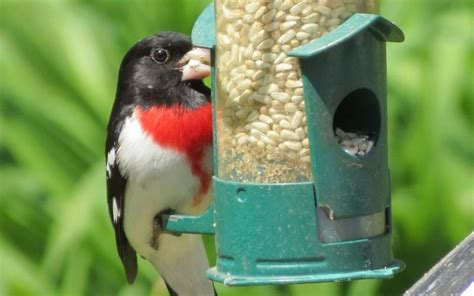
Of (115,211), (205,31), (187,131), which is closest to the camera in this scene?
(205,31)

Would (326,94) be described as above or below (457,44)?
above

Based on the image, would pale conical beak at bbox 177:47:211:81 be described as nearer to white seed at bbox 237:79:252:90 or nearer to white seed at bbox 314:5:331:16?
white seed at bbox 237:79:252:90

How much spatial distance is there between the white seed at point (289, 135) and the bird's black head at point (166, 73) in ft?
2.15

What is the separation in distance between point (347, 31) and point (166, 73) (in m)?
0.85

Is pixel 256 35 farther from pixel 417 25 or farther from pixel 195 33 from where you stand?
pixel 417 25

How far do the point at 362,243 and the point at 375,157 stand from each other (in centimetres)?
19

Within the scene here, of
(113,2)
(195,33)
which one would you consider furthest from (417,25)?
(195,33)

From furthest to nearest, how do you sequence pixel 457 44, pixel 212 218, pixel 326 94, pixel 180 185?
pixel 457 44
pixel 180 185
pixel 212 218
pixel 326 94

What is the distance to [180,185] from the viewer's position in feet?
12.5

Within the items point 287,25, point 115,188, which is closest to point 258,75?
point 287,25

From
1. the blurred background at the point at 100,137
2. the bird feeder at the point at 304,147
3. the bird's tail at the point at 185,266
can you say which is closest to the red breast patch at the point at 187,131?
the bird's tail at the point at 185,266

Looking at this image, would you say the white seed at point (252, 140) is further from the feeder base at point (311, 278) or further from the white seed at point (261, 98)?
the feeder base at point (311, 278)

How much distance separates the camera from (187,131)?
383cm

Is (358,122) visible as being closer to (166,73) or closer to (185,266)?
(166,73)
